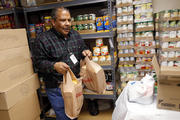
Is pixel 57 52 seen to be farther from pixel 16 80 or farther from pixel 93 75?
pixel 16 80

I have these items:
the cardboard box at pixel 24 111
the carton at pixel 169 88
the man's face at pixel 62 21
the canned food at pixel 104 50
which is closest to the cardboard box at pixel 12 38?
the man's face at pixel 62 21

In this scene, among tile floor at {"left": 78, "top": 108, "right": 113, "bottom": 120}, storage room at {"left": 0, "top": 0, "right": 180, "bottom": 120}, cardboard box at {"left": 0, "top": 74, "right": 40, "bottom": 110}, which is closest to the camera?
storage room at {"left": 0, "top": 0, "right": 180, "bottom": 120}

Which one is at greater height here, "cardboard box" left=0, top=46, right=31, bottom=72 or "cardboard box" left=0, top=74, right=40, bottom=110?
"cardboard box" left=0, top=46, right=31, bottom=72

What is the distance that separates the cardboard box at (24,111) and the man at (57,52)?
0.33 metres

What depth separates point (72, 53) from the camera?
70.7 inches

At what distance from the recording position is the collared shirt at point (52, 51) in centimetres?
168

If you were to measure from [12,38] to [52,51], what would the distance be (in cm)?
52

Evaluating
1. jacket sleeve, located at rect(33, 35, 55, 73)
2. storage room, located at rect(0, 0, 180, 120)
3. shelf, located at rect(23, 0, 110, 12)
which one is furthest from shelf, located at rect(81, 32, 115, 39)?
jacket sleeve, located at rect(33, 35, 55, 73)

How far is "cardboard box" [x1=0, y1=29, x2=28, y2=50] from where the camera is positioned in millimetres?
1632

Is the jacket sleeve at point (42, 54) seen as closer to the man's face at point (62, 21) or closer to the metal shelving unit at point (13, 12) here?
the man's face at point (62, 21)

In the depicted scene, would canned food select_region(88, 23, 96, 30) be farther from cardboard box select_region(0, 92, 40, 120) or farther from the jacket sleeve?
cardboard box select_region(0, 92, 40, 120)

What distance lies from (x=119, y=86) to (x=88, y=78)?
3.29ft

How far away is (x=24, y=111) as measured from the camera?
1.88 meters

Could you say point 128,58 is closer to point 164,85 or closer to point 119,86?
point 119,86
